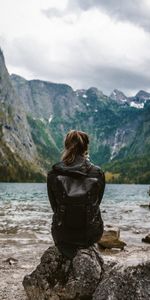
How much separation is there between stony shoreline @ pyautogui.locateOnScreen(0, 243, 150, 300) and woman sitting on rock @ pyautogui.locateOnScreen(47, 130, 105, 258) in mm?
1044

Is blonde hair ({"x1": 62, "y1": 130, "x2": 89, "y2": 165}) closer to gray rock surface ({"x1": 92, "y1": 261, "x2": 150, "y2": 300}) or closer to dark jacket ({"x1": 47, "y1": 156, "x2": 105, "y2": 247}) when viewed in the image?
dark jacket ({"x1": 47, "y1": 156, "x2": 105, "y2": 247})

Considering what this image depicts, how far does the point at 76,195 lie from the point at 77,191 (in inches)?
3.7

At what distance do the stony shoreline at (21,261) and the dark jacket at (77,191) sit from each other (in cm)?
96

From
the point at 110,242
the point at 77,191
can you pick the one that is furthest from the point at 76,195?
the point at 110,242

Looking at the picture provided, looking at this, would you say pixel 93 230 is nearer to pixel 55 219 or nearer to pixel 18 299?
pixel 55 219

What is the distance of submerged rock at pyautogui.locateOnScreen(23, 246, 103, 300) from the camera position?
9.65 m

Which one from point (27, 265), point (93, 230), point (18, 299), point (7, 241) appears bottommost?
point (7, 241)

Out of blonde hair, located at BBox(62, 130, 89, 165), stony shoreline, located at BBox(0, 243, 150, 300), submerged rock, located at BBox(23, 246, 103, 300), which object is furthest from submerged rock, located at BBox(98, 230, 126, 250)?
blonde hair, located at BBox(62, 130, 89, 165)

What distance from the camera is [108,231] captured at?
2953cm

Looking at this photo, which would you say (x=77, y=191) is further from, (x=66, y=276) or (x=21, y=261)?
(x=21, y=261)

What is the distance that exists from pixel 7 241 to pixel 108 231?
23.6ft

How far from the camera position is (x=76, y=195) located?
30.1ft

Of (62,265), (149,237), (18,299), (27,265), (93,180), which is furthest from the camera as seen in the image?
(149,237)

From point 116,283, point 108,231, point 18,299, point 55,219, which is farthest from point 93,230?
point 108,231
